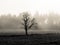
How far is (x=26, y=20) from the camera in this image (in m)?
108

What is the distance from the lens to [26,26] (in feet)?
352

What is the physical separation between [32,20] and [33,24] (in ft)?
6.72

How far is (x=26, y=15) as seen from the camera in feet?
354

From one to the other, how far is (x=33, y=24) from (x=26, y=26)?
355cm

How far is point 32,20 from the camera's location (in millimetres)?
106625

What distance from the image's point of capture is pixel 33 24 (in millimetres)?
107062

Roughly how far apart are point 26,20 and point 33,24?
13.1ft

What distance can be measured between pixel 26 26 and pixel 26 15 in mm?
5397

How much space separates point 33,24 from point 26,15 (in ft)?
18.4

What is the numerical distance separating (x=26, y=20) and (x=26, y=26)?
2.96 m
